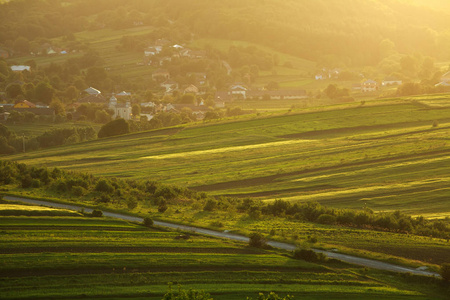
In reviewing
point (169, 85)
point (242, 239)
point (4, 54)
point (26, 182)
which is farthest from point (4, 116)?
point (4, 54)

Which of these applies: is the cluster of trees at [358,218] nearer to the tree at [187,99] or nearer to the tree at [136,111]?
the tree at [136,111]

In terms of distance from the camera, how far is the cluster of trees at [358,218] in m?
41.3

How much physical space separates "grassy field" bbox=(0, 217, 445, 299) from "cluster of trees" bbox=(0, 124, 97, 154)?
159ft

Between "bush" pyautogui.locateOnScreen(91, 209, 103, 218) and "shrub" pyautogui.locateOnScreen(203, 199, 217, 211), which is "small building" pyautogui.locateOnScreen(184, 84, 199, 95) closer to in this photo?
"shrub" pyautogui.locateOnScreen(203, 199, 217, 211)

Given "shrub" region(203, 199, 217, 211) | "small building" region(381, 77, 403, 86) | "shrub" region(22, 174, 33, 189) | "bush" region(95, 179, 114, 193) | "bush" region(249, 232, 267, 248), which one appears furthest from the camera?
"small building" region(381, 77, 403, 86)

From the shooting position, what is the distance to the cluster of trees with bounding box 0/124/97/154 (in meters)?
82.9

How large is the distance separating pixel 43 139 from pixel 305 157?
1516 inches

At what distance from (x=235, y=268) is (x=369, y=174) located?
32.0 meters

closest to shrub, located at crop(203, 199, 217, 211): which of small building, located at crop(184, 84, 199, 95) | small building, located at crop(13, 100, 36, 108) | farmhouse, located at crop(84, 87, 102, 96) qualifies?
small building, located at crop(13, 100, 36, 108)

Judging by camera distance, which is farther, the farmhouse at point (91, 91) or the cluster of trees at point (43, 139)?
the farmhouse at point (91, 91)

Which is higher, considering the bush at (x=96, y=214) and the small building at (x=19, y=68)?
the small building at (x=19, y=68)

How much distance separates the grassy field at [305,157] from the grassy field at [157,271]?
18.7 meters

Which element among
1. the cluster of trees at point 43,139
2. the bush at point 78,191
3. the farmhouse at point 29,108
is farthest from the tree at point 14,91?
the bush at point 78,191

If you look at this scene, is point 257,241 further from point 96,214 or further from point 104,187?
point 104,187
